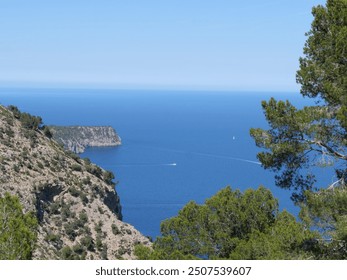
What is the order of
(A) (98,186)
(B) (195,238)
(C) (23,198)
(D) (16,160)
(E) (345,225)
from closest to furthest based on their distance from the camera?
(E) (345,225) < (B) (195,238) < (C) (23,198) < (D) (16,160) < (A) (98,186)

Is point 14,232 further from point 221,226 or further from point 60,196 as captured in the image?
point 60,196

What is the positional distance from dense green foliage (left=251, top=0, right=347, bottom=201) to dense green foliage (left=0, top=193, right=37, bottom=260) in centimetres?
673

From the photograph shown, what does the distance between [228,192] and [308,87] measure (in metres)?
6.64

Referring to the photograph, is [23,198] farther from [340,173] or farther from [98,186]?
[340,173]

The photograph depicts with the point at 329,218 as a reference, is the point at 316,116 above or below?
above

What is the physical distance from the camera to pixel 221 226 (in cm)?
1798

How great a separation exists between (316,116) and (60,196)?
3400 cm

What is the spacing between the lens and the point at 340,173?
13906 mm

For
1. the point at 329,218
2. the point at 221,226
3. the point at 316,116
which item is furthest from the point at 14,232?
the point at 316,116

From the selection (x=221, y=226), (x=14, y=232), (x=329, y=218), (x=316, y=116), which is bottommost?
(x=221, y=226)

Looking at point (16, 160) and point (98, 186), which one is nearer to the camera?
point (16, 160)

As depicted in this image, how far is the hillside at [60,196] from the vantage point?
126ft

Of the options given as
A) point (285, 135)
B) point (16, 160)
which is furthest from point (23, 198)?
point (285, 135)

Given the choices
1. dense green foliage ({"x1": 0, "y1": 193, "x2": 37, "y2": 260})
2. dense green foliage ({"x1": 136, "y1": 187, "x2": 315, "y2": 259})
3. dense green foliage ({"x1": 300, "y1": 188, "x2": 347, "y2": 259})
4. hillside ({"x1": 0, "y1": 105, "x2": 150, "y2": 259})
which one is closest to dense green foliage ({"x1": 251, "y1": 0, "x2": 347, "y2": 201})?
dense green foliage ({"x1": 300, "y1": 188, "x2": 347, "y2": 259})
